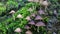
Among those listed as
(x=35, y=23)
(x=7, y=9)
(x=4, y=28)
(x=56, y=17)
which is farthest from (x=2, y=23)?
(x=56, y=17)

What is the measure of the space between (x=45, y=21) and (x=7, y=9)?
0.86 metres

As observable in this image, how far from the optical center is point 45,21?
2953 mm

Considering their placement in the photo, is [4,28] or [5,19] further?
[5,19]

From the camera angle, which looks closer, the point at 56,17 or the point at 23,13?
the point at 23,13

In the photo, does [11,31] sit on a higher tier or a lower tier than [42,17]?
lower

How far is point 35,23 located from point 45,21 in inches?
9.6

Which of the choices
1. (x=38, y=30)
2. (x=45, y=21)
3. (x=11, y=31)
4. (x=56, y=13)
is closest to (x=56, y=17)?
(x=56, y=13)

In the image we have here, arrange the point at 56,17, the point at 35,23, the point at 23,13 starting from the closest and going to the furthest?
the point at 35,23 → the point at 23,13 → the point at 56,17

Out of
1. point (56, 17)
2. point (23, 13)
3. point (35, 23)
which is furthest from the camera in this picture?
point (56, 17)

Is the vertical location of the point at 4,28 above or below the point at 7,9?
below

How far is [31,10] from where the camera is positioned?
2.89m

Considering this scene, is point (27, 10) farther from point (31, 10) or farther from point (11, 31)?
point (11, 31)

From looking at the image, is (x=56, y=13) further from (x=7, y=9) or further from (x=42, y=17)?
(x=7, y=9)

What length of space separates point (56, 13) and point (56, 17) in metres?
0.10
